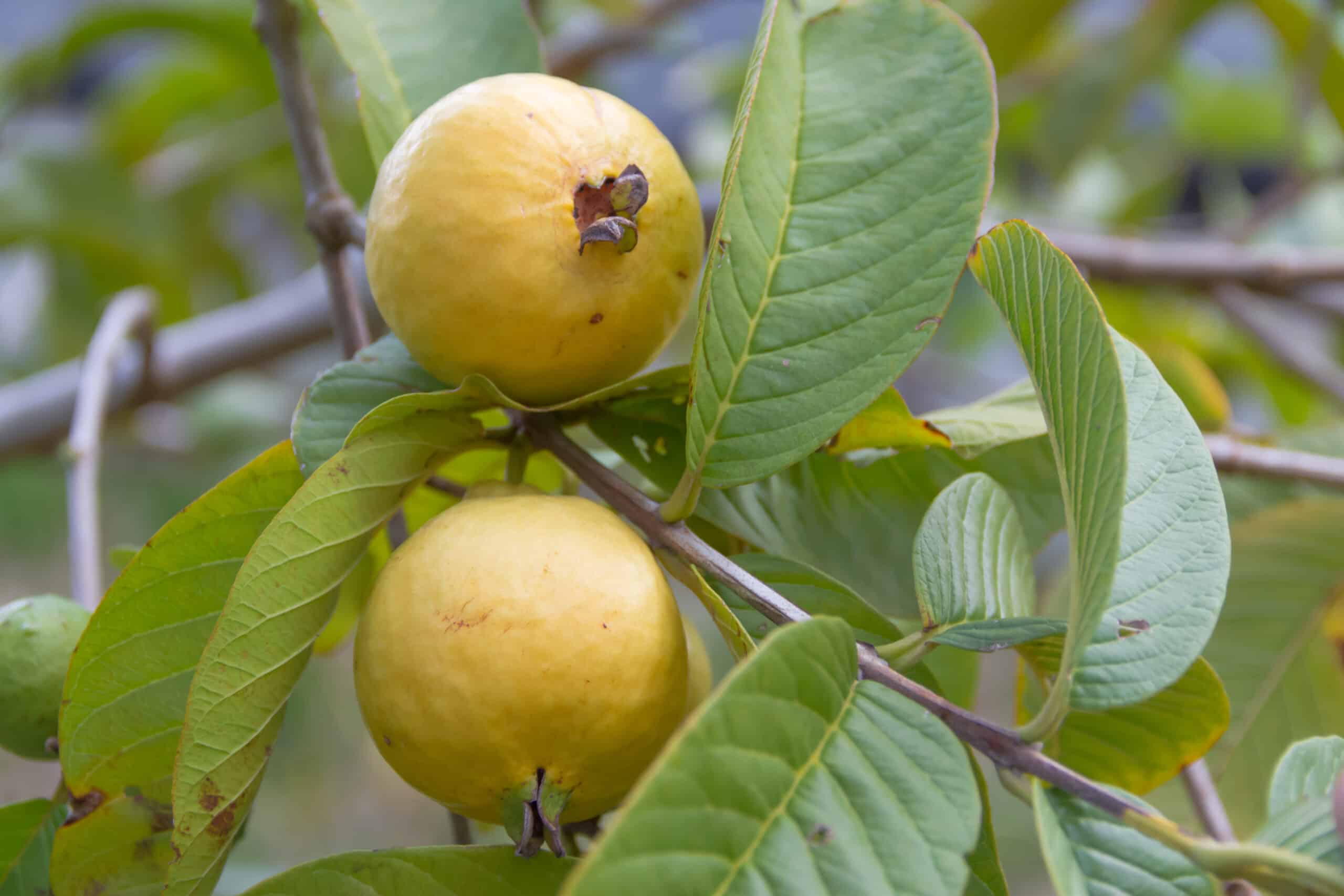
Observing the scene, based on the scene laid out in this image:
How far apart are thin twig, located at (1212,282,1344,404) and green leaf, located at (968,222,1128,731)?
1.02 metres

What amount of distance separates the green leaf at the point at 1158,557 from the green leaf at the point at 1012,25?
1164 mm

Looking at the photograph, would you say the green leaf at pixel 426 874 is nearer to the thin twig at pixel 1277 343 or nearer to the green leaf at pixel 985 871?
the green leaf at pixel 985 871

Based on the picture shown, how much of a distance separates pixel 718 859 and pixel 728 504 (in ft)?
0.85

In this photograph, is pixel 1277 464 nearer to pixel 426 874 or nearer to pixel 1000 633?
pixel 1000 633

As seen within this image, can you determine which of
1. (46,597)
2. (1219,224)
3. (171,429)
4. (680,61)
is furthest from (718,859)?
(680,61)

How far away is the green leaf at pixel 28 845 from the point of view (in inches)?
24.7

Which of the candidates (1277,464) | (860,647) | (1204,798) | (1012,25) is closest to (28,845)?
(860,647)

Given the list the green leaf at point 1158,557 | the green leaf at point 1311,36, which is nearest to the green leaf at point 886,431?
the green leaf at point 1158,557

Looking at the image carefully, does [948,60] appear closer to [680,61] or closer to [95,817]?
[95,817]

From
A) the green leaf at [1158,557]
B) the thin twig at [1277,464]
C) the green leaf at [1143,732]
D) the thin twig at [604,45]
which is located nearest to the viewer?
the green leaf at [1158,557]

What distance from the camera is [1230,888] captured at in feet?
1.39

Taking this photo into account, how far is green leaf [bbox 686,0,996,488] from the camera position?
48cm

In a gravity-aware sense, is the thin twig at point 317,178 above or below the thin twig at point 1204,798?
above

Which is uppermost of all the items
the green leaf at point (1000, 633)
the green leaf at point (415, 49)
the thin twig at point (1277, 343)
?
the green leaf at point (415, 49)
